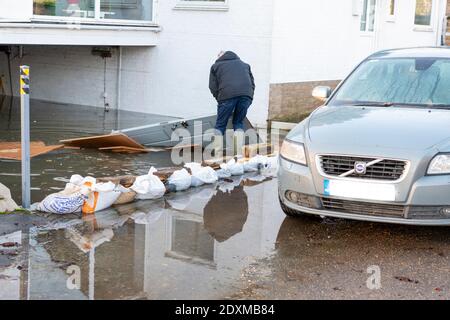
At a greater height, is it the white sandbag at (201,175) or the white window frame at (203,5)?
the white window frame at (203,5)

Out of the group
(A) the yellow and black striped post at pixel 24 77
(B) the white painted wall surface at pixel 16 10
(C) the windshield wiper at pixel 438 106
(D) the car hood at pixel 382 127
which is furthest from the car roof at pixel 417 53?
(B) the white painted wall surface at pixel 16 10

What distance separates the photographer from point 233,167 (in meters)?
8.60

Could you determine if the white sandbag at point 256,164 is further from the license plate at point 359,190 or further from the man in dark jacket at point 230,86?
the license plate at point 359,190

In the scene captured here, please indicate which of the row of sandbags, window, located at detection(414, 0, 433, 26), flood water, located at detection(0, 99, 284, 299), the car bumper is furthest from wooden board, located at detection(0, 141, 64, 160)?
window, located at detection(414, 0, 433, 26)

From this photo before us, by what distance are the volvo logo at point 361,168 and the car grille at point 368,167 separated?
0.03 meters

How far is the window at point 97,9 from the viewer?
11.6 meters

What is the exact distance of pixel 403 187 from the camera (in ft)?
18.1

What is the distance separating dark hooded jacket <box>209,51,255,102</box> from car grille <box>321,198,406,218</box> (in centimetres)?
437

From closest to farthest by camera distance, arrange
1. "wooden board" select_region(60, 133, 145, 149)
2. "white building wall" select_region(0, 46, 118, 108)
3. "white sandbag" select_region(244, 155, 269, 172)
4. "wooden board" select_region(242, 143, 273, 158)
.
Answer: "white sandbag" select_region(244, 155, 269, 172) < "wooden board" select_region(60, 133, 145, 149) < "wooden board" select_region(242, 143, 273, 158) < "white building wall" select_region(0, 46, 118, 108)

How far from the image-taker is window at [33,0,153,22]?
37.9 ft

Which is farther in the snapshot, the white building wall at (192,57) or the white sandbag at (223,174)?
the white building wall at (192,57)

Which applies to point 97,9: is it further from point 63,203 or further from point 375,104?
point 375,104

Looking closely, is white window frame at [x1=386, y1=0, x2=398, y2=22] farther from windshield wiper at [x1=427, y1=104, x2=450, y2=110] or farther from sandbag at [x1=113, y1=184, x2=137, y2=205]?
sandbag at [x1=113, y1=184, x2=137, y2=205]

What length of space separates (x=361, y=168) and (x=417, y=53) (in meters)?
2.27
